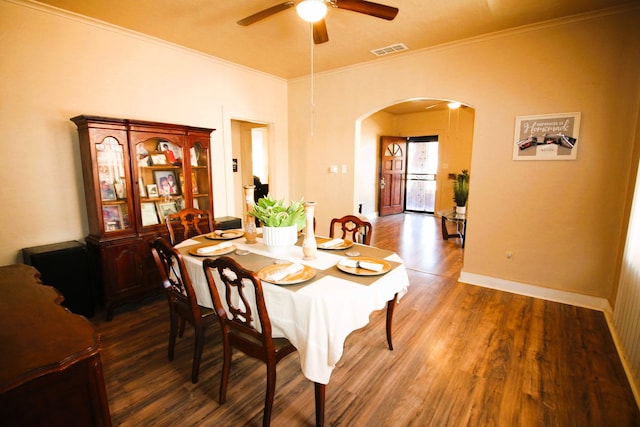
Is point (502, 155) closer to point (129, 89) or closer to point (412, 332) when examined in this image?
point (412, 332)

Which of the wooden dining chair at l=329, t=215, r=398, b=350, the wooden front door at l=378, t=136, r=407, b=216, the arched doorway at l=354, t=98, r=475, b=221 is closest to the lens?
the wooden dining chair at l=329, t=215, r=398, b=350

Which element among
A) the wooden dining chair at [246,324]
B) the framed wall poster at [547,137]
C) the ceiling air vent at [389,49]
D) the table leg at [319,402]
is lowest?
the table leg at [319,402]

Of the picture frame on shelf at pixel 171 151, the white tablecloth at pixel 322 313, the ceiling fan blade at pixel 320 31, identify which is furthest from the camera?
the picture frame on shelf at pixel 171 151

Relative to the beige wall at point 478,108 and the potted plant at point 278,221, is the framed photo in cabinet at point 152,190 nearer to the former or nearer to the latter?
the beige wall at point 478,108

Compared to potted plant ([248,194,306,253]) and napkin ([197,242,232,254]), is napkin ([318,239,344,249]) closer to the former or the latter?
potted plant ([248,194,306,253])

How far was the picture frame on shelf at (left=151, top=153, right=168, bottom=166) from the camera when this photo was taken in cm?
326

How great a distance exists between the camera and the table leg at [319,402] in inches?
61.7

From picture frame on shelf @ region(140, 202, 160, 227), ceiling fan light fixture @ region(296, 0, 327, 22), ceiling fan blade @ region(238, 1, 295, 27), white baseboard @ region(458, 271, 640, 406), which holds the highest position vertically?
ceiling fan blade @ region(238, 1, 295, 27)

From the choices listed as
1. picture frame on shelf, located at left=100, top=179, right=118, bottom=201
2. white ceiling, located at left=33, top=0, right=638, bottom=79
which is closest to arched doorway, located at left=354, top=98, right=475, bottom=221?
white ceiling, located at left=33, top=0, right=638, bottom=79

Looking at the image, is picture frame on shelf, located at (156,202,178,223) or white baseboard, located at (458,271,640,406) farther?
picture frame on shelf, located at (156,202,178,223)

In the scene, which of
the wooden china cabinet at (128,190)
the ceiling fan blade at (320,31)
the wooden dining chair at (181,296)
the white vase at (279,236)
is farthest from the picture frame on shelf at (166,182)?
the ceiling fan blade at (320,31)

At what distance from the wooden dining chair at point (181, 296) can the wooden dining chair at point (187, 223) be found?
80cm

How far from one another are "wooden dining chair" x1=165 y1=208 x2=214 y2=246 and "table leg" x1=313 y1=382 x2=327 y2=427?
1.97m

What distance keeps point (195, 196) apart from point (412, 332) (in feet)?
9.37
